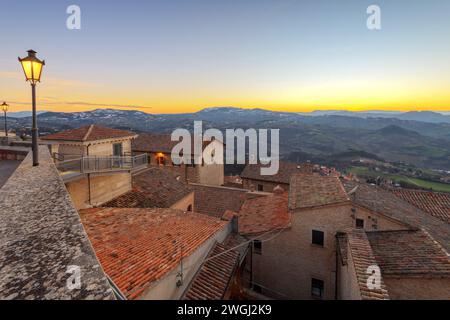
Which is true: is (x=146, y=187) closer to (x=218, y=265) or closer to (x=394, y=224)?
(x=218, y=265)

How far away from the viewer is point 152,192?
56.1 ft

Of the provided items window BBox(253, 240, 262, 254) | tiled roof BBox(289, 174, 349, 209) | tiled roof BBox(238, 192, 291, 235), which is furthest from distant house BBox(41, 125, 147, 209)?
tiled roof BBox(289, 174, 349, 209)

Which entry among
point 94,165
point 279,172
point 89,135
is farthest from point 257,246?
point 279,172

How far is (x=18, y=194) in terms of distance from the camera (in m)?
4.83

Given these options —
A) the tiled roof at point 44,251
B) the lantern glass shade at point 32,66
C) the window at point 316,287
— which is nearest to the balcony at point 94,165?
the lantern glass shade at point 32,66

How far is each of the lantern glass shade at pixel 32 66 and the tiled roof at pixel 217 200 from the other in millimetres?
16510

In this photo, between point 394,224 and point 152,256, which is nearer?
point 152,256

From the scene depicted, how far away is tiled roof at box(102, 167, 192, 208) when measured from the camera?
15070mm

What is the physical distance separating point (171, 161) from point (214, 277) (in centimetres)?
2650

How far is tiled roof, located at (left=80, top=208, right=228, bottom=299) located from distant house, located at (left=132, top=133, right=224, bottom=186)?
1969cm

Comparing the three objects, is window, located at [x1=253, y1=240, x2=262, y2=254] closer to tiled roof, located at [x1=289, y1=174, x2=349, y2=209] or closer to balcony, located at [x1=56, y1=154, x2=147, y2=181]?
tiled roof, located at [x1=289, y1=174, x2=349, y2=209]

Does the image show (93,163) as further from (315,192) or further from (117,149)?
(315,192)
